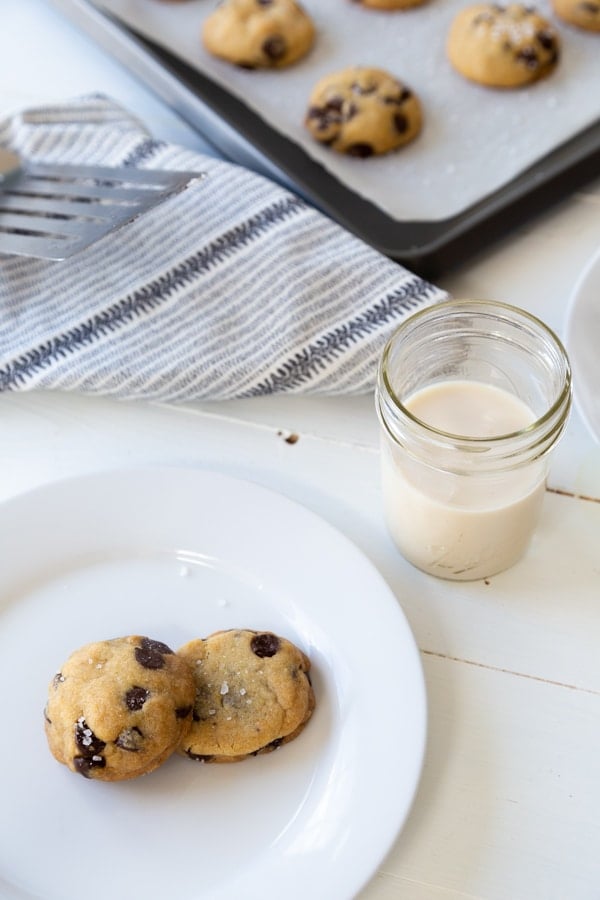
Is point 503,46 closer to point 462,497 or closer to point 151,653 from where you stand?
point 462,497

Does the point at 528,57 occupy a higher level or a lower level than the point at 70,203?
lower

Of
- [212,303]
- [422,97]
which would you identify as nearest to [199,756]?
[212,303]

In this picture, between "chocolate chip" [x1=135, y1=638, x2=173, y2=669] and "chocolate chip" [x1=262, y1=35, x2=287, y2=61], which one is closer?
"chocolate chip" [x1=135, y1=638, x2=173, y2=669]

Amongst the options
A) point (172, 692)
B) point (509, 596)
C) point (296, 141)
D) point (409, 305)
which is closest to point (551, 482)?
point (509, 596)

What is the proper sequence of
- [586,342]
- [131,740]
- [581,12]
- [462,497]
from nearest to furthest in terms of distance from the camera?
[131,740], [462,497], [586,342], [581,12]

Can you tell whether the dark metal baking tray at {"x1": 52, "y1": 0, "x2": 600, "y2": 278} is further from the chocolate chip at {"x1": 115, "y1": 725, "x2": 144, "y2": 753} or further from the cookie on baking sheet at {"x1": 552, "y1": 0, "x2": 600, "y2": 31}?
the chocolate chip at {"x1": 115, "y1": 725, "x2": 144, "y2": 753}

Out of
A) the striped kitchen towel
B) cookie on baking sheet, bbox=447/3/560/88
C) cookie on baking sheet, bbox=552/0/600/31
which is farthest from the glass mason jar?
cookie on baking sheet, bbox=552/0/600/31

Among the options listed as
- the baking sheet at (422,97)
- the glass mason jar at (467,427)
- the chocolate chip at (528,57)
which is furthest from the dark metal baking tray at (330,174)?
the glass mason jar at (467,427)

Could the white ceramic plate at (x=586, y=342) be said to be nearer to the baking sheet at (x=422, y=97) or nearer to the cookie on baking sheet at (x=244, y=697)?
the baking sheet at (x=422, y=97)
